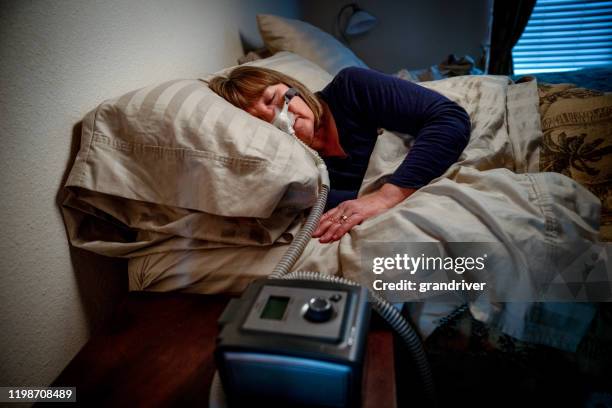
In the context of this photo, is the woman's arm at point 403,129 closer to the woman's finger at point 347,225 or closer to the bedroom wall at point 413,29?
the woman's finger at point 347,225

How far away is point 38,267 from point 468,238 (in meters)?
0.73

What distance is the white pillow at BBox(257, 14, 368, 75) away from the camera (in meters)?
1.43

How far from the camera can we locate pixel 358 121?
1.00m

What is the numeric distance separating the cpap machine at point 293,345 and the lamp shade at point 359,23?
6.55 feet

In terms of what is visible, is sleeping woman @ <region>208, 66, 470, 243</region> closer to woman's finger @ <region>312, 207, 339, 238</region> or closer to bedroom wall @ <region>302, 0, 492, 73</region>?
woman's finger @ <region>312, 207, 339, 238</region>

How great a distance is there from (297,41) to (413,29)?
43.6 inches

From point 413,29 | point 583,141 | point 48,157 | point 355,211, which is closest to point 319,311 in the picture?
point 355,211

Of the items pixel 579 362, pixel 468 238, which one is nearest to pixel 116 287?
pixel 468 238

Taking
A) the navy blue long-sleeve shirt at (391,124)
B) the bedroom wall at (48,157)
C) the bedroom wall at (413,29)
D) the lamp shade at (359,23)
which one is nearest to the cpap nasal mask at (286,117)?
the navy blue long-sleeve shirt at (391,124)

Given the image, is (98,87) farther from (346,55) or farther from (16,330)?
(346,55)

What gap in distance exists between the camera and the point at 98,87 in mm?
705

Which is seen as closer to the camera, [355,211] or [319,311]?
[319,311]

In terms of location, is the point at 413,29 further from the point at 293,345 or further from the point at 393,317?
the point at 293,345

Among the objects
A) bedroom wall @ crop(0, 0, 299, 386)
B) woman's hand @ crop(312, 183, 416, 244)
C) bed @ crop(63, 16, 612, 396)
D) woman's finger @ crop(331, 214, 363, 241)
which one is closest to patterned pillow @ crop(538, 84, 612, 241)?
bed @ crop(63, 16, 612, 396)
